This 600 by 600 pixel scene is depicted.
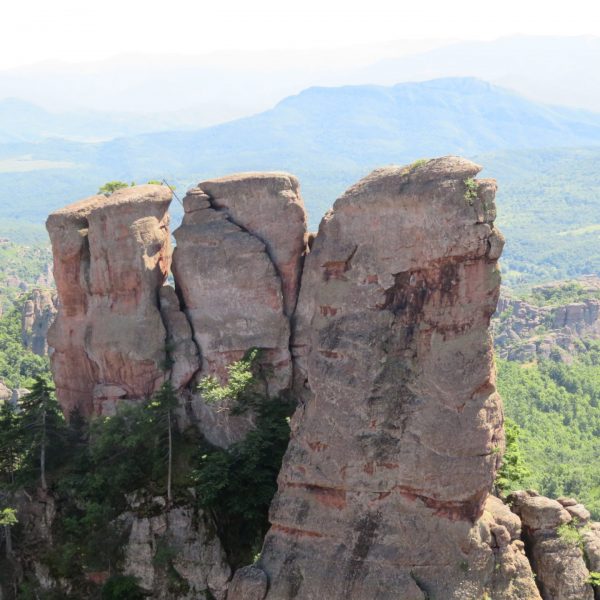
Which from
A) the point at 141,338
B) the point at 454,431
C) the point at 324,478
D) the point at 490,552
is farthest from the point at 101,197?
the point at 490,552

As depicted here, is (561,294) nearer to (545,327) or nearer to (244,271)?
(545,327)

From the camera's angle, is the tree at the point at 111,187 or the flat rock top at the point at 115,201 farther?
the tree at the point at 111,187

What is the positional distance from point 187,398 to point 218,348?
89.6 inches

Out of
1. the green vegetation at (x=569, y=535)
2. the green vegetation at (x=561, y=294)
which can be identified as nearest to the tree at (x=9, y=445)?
the green vegetation at (x=569, y=535)

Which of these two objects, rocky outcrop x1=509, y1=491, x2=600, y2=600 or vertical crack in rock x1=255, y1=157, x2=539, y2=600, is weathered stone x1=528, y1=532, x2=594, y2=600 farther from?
vertical crack in rock x1=255, y1=157, x2=539, y2=600

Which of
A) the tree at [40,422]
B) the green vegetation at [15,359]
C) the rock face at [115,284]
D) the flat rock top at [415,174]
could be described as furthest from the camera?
the green vegetation at [15,359]

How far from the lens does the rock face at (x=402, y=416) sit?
79.4ft

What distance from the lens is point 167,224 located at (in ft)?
109

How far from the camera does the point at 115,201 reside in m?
31.5

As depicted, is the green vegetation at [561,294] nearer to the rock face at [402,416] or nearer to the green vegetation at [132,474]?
the green vegetation at [132,474]

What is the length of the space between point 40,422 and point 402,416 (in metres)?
13.9

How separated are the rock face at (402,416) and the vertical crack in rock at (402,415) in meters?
0.03

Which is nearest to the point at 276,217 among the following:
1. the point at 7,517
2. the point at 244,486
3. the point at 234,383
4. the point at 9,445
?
the point at 234,383

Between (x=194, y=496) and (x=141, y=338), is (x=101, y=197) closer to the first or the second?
(x=141, y=338)
